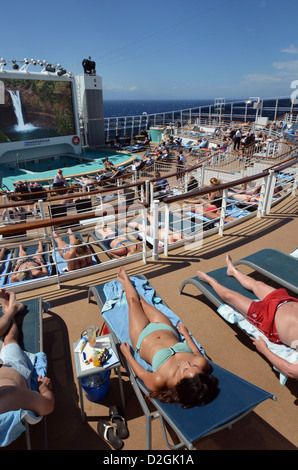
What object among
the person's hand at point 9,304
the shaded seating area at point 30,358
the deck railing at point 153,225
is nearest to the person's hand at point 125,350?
the shaded seating area at point 30,358

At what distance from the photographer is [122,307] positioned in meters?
2.71

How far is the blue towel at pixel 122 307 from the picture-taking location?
2467 millimetres

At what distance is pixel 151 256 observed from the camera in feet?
13.4

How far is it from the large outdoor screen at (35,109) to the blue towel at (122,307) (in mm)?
16607

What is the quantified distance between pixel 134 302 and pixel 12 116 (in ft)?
56.4

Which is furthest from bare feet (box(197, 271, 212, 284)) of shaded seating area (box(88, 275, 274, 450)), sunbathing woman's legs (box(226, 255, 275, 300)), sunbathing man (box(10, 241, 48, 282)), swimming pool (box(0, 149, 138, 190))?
swimming pool (box(0, 149, 138, 190))

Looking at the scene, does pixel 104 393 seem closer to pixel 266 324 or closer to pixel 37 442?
pixel 37 442

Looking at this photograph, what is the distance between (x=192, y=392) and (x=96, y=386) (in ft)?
2.40

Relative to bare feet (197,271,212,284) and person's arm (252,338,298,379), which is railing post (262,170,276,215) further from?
person's arm (252,338,298,379)

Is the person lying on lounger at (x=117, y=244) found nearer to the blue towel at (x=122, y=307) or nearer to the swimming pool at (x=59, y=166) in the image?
the blue towel at (x=122, y=307)

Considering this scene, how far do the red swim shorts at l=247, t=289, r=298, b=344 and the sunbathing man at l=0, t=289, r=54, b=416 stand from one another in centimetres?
168

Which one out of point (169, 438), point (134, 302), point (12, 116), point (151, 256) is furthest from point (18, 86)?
point (169, 438)

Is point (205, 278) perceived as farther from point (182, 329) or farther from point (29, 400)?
point (29, 400)

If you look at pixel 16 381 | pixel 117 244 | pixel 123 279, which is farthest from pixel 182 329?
pixel 117 244
